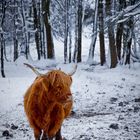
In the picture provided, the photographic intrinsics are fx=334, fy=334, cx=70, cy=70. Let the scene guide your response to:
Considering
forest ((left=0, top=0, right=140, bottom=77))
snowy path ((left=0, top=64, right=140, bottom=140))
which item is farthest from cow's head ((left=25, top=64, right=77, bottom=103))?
forest ((left=0, top=0, right=140, bottom=77))

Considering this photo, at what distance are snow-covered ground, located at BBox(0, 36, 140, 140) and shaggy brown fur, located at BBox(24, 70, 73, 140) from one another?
8.24ft

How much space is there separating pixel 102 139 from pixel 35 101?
3.09 metres

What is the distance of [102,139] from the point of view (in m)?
8.09

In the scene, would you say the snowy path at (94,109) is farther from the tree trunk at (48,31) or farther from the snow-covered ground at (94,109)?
the tree trunk at (48,31)

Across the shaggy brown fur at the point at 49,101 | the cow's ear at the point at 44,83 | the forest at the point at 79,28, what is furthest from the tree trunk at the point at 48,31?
the cow's ear at the point at 44,83

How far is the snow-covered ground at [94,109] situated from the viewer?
8.51 meters

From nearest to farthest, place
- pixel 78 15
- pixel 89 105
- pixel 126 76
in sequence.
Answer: pixel 89 105
pixel 126 76
pixel 78 15

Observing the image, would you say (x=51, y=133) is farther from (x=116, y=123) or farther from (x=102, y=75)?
(x=102, y=75)

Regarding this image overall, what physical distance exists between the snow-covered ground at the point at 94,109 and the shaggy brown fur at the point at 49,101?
2513 millimetres

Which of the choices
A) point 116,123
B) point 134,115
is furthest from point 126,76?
point 116,123

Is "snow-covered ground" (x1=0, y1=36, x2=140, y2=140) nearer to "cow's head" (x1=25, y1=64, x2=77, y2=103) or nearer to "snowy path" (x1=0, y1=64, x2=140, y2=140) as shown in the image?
"snowy path" (x1=0, y1=64, x2=140, y2=140)

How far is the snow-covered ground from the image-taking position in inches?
335

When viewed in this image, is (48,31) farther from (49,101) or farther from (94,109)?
(49,101)

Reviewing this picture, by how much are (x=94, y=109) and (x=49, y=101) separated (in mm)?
6163
